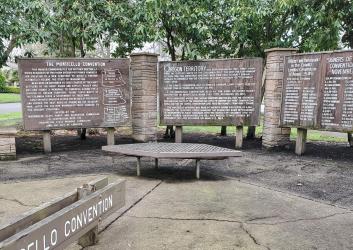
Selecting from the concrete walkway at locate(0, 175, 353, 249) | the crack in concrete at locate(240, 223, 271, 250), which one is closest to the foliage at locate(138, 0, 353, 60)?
the concrete walkway at locate(0, 175, 353, 249)

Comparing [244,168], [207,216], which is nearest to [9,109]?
[244,168]

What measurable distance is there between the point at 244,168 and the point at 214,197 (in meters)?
1.96

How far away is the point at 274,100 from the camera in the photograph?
27.2ft

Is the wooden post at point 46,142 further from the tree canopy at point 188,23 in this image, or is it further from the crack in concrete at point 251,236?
the crack in concrete at point 251,236

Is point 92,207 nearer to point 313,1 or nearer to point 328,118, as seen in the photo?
point 328,118

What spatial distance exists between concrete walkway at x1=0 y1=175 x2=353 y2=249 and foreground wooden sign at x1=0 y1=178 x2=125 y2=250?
0.46 metres

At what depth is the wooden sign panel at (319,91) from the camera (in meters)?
7.07

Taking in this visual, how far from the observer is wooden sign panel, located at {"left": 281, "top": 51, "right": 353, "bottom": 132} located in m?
7.07

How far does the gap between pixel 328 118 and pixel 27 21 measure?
6796mm

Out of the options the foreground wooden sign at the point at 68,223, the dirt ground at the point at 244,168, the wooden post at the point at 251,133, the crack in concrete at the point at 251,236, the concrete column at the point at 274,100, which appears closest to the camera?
the foreground wooden sign at the point at 68,223

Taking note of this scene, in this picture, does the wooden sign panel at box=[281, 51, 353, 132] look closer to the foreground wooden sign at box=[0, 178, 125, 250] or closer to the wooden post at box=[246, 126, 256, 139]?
the wooden post at box=[246, 126, 256, 139]

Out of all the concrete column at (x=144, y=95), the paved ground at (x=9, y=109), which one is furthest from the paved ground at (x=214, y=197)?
the paved ground at (x=9, y=109)

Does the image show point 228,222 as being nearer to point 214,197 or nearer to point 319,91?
point 214,197

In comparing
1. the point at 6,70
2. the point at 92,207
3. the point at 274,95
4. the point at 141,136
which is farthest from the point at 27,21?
the point at 6,70
